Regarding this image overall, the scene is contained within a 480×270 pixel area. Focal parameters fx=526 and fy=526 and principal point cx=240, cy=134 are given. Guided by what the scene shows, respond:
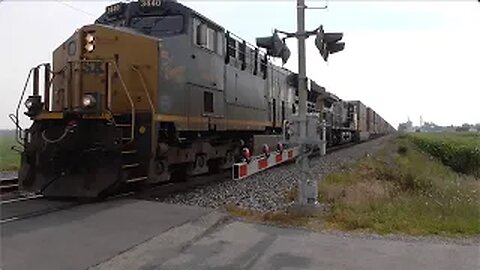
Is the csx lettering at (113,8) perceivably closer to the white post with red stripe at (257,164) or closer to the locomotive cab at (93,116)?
the locomotive cab at (93,116)

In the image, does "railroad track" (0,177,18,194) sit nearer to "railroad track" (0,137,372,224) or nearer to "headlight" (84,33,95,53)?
"railroad track" (0,137,372,224)

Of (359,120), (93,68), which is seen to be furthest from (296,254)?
(359,120)

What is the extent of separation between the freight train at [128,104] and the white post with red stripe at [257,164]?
0.27 metres

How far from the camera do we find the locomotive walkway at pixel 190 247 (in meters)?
5.48

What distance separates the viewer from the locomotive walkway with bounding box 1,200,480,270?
5.48 metres

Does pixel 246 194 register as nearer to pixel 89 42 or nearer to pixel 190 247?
pixel 89 42

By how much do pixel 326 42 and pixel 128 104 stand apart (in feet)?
12.8

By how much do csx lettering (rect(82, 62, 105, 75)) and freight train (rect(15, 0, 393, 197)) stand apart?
0.02 metres

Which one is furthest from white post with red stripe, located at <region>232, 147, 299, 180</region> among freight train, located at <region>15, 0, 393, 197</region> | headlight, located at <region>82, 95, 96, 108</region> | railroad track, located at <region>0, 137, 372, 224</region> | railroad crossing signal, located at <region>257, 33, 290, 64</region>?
headlight, located at <region>82, 95, 96, 108</region>

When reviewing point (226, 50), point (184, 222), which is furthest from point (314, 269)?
point (226, 50)

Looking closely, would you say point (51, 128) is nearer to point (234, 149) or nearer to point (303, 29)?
point (303, 29)

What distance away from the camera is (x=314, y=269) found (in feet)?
17.6

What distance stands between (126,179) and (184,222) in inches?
77.9

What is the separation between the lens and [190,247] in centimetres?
622
